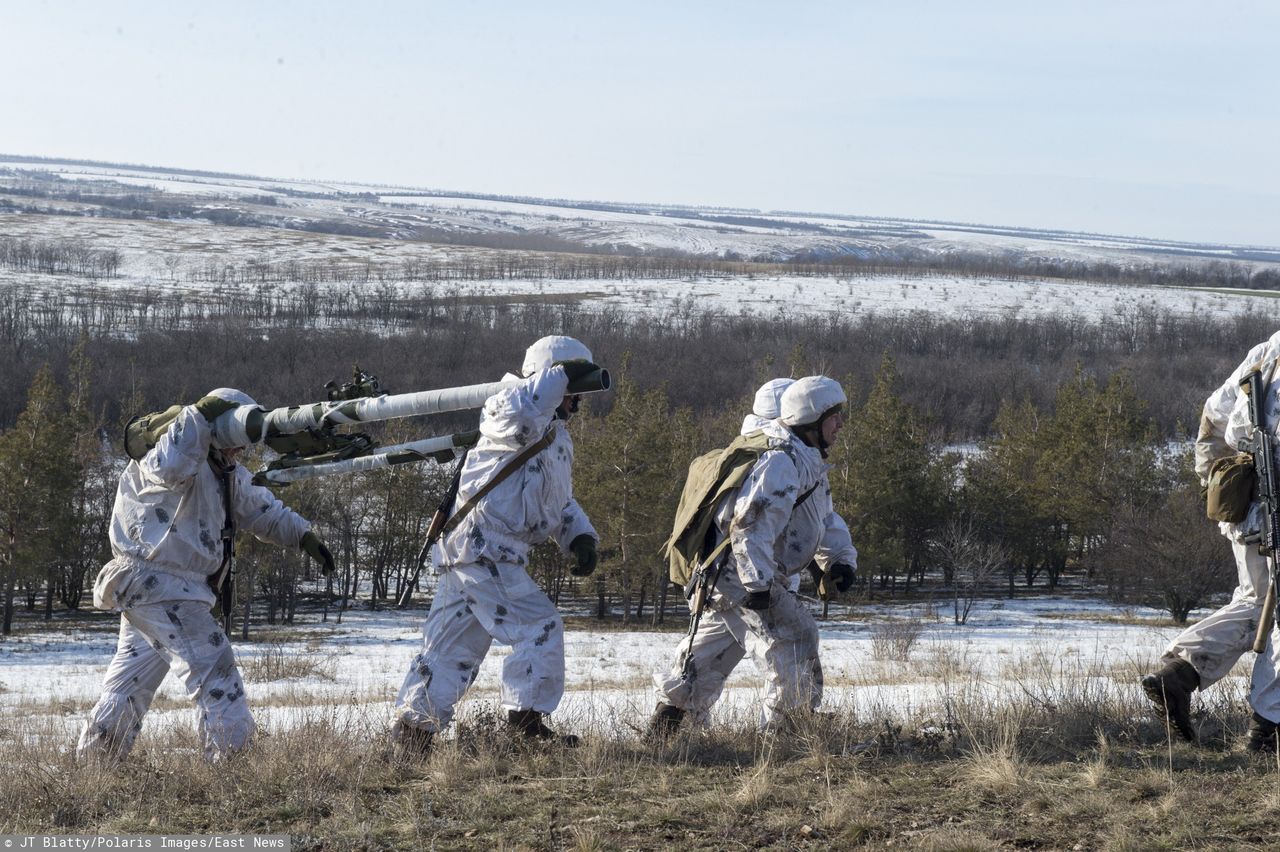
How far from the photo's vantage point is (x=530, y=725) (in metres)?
6.16

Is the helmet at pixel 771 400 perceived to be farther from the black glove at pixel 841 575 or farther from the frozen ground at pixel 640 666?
the frozen ground at pixel 640 666

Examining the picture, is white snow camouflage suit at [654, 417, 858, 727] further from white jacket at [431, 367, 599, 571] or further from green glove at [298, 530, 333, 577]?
green glove at [298, 530, 333, 577]

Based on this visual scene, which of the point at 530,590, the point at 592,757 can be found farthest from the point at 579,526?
the point at 592,757

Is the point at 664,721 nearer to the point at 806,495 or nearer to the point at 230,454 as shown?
the point at 806,495

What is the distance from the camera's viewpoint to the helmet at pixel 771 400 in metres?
7.03

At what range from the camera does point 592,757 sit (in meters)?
5.64

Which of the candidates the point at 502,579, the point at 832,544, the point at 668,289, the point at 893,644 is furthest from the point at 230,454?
the point at 668,289

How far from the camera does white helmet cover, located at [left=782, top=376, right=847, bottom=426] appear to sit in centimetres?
666

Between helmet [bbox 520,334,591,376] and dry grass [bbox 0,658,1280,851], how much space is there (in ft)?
5.87

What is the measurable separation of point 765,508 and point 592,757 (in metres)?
1.54

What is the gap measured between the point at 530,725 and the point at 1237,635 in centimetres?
343

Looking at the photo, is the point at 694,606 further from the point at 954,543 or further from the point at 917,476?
the point at 917,476

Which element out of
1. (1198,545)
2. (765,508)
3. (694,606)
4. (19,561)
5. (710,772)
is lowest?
(19,561)

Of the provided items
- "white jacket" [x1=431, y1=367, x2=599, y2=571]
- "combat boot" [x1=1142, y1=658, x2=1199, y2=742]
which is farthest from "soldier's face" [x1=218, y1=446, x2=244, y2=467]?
"combat boot" [x1=1142, y1=658, x2=1199, y2=742]
